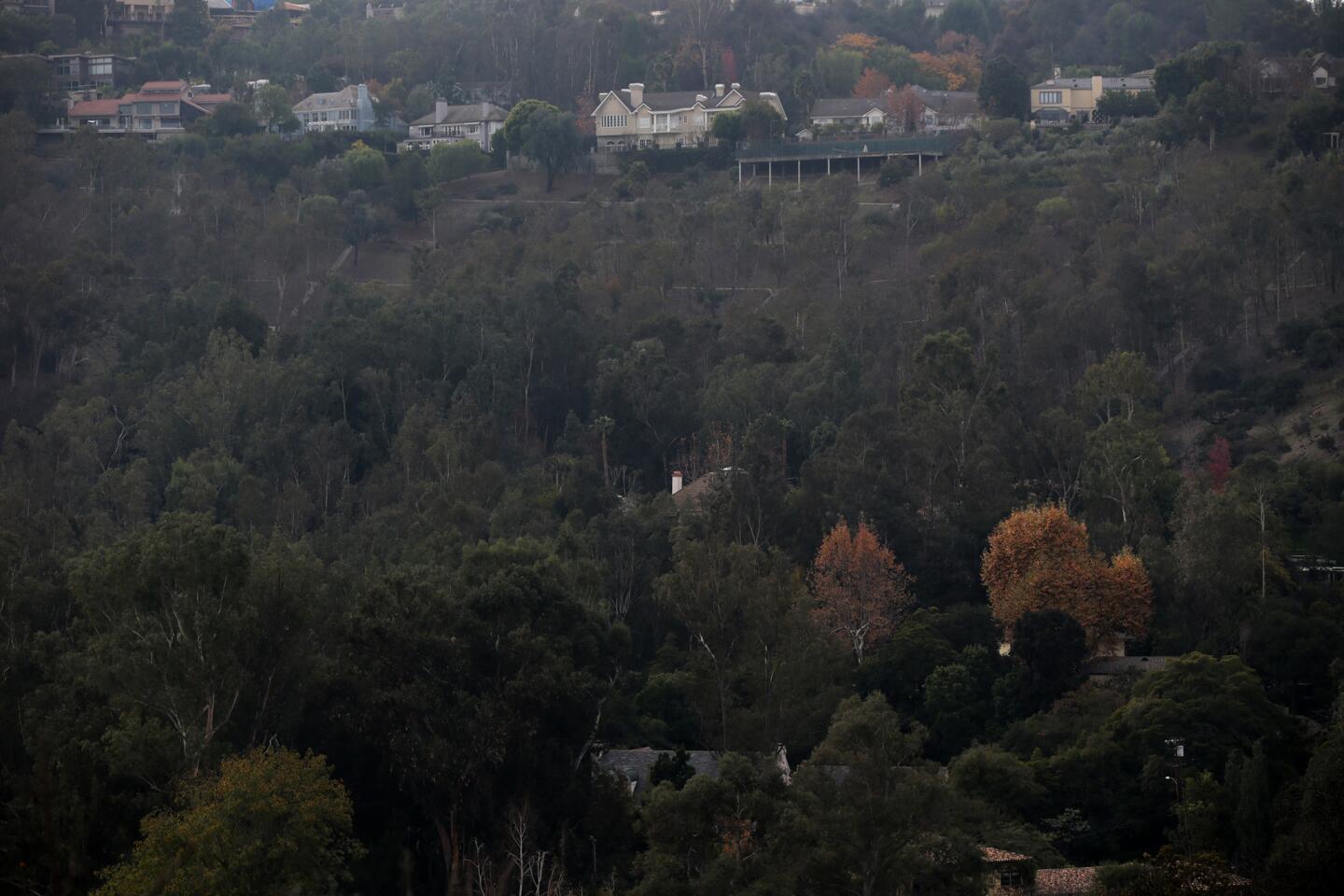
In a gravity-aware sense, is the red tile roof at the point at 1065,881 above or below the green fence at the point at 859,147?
below

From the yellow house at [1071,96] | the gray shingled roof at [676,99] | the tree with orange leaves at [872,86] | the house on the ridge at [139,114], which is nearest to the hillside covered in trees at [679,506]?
the tree with orange leaves at [872,86]

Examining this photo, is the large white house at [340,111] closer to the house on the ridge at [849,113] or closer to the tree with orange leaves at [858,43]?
the house on the ridge at [849,113]

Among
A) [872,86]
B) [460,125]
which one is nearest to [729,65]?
[872,86]

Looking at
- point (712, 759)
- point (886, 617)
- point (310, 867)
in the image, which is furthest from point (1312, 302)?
point (310, 867)

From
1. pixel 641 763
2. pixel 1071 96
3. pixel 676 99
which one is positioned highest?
pixel 1071 96

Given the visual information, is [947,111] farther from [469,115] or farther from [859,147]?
[469,115]

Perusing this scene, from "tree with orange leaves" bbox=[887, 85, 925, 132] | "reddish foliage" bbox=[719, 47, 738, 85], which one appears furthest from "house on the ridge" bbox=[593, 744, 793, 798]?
"reddish foliage" bbox=[719, 47, 738, 85]
